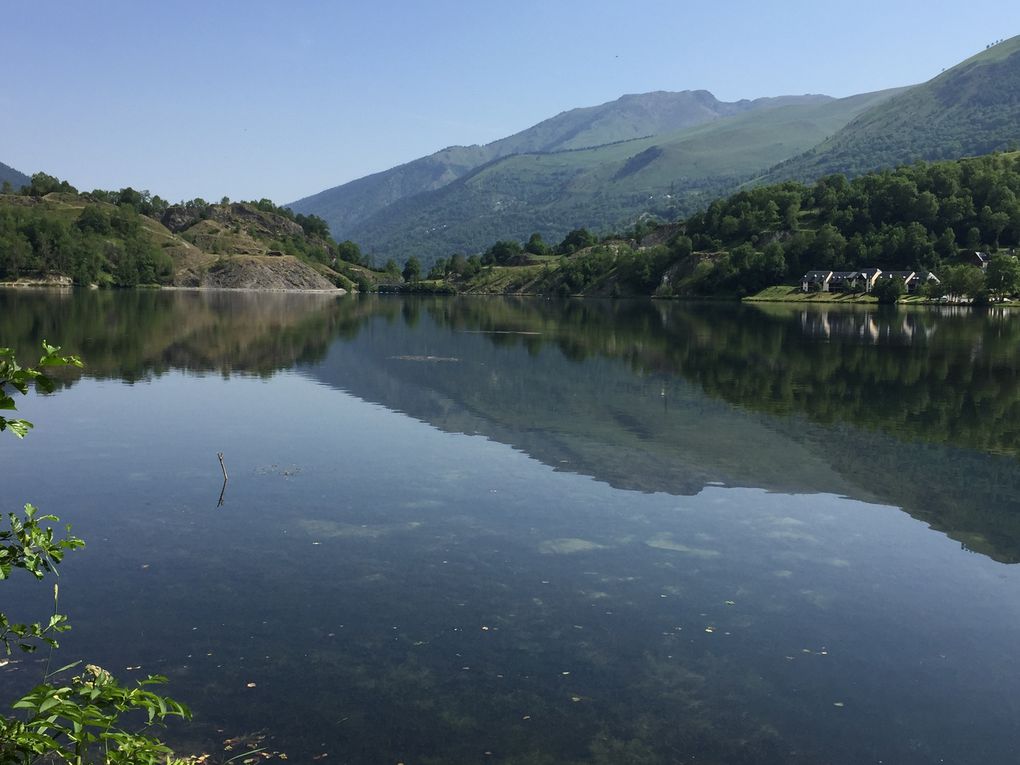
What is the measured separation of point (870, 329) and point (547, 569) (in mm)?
106187

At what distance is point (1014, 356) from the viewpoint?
7456 centimetres

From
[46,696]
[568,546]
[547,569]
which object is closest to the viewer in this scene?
[46,696]

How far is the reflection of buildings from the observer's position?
96762mm

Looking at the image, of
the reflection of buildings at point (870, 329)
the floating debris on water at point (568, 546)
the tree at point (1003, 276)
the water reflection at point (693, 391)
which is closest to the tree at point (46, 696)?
the floating debris on water at point (568, 546)

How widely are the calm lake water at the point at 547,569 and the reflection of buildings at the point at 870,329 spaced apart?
4962 cm

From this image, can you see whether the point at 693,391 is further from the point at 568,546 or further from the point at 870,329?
the point at 870,329

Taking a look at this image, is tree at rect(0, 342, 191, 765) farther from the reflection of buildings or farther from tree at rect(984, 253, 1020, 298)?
tree at rect(984, 253, 1020, 298)

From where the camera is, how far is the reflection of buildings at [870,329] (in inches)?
3810

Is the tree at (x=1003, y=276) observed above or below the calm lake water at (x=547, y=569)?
above

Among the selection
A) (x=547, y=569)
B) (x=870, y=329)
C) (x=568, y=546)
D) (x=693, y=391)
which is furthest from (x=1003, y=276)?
(x=547, y=569)

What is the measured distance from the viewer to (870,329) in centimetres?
11362

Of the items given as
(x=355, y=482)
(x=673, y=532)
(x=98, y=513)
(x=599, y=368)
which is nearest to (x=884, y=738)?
(x=673, y=532)

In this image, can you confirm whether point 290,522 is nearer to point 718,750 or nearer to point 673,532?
point 673,532

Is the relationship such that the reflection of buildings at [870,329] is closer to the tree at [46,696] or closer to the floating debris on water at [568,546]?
the floating debris on water at [568,546]
